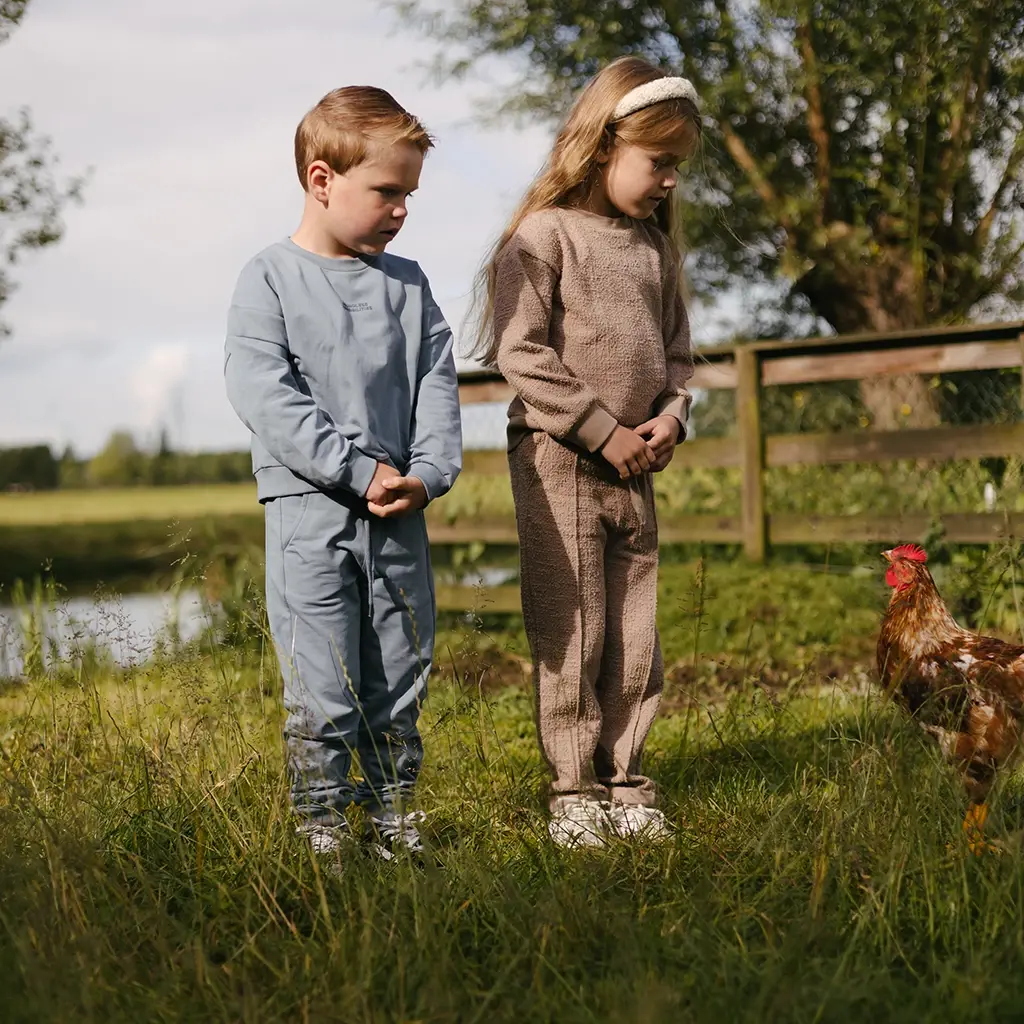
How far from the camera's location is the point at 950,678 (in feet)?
9.81

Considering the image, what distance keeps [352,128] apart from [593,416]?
0.84m

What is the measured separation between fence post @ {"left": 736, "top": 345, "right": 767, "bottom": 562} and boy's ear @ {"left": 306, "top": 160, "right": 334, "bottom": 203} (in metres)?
4.39

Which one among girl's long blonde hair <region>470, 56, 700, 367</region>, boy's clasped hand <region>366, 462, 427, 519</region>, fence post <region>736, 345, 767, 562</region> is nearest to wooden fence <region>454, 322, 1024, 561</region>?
fence post <region>736, 345, 767, 562</region>

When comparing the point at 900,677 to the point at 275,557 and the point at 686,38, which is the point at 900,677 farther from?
the point at 686,38

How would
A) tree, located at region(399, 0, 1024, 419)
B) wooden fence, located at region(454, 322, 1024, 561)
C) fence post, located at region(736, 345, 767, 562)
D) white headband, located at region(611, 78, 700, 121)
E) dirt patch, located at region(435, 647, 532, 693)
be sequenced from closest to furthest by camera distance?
white headband, located at region(611, 78, 700, 121) → dirt patch, located at region(435, 647, 532, 693) → wooden fence, located at region(454, 322, 1024, 561) → fence post, located at region(736, 345, 767, 562) → tree, located at region(399, 0, 1024, 419)

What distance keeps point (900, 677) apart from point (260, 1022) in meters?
1.72

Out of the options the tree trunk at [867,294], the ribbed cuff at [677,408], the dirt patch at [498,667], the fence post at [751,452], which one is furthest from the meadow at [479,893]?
the tree trunk at [867,294]

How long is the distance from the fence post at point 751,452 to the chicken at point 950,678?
3670 millimetres

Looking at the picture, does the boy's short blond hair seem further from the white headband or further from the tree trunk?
the tree trunk

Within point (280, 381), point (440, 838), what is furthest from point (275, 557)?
point (440, 838)

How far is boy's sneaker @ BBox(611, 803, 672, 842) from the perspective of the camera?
2.71 m

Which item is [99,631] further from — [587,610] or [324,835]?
[587,610]

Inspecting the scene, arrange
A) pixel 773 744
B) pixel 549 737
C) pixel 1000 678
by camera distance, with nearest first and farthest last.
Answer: pixel 1000 678 < pixel 549 737 < pixel 773 744

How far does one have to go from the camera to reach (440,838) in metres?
2.84
